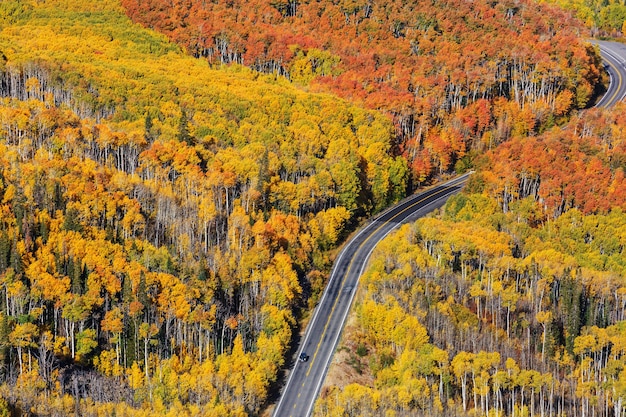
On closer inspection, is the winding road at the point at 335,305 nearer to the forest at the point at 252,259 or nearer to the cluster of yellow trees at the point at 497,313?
the forest at the point at 252,259

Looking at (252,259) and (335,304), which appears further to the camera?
(335,304)

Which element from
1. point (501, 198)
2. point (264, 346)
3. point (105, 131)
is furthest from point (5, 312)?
point (501, 198)

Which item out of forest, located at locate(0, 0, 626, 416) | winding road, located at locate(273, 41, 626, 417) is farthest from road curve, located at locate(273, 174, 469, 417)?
forest, located at locate(0, 0, 626, 416)

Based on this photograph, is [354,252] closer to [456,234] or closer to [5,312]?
[456,234]

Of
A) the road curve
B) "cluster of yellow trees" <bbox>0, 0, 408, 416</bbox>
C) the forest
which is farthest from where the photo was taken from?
the road curve

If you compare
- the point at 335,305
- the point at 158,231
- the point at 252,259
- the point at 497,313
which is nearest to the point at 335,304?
the point at 335,305

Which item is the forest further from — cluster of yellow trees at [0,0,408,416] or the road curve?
the road curve

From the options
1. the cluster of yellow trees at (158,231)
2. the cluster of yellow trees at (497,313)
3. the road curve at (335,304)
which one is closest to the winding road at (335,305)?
the road curve at (335,304)

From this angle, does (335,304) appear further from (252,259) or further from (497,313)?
(497,313)
